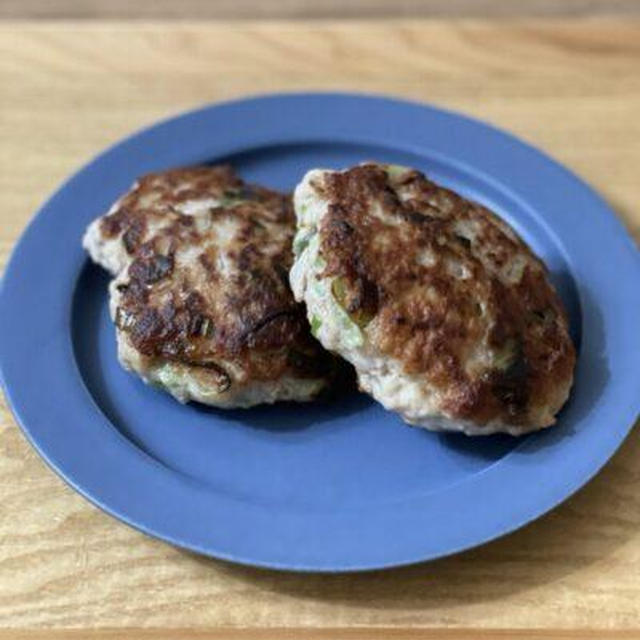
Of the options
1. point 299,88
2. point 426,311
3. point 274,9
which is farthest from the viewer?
point 274,9

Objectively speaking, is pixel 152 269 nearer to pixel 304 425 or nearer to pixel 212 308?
pixel 212 308

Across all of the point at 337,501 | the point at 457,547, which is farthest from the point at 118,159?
the point at 457,547

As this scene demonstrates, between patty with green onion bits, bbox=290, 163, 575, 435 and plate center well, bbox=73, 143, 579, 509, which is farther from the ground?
patty with green onion bits, bbox=290, 163, 575, 435

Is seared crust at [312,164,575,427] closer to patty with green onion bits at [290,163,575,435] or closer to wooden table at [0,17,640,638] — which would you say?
patty with green onion bits at [290,163,575,435]

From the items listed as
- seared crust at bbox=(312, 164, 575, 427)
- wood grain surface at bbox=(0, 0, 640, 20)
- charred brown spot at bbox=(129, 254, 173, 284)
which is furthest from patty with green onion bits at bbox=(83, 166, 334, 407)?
wood grain surface at bbox=(0, 0, 640, 20)

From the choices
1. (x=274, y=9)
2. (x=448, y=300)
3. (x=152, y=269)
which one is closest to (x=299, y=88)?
(x=274, y=9)
